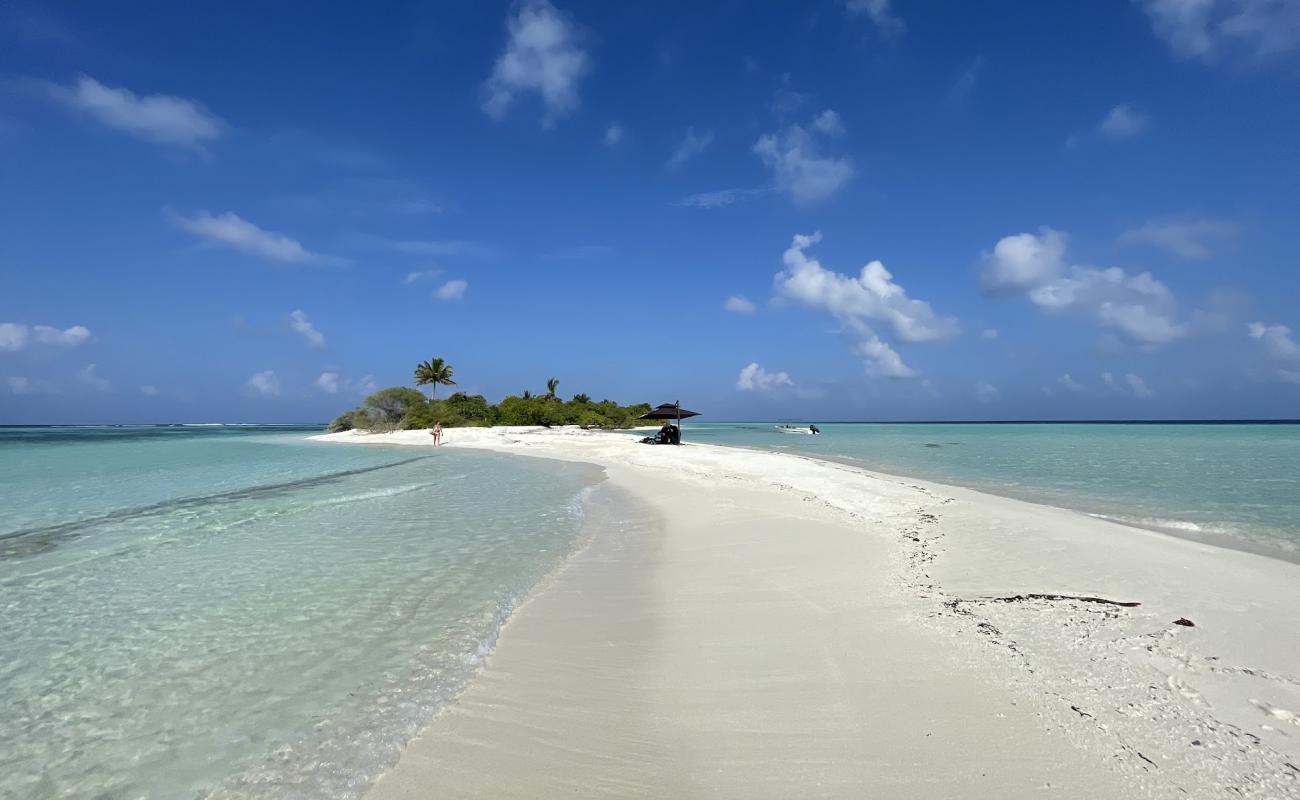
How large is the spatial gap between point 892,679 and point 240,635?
601cm

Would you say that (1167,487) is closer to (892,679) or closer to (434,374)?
(892,679)

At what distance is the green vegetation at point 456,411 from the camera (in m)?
66.6

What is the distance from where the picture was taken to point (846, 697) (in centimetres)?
396

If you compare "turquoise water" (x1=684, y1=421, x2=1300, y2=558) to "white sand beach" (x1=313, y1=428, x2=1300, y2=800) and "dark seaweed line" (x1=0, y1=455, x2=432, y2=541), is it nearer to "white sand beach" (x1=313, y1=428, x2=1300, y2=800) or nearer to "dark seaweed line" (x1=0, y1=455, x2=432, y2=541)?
"white sand beach" (x1=313, y1=428, x2=1300, y2=800)

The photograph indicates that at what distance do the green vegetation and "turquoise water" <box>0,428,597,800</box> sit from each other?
180 feet

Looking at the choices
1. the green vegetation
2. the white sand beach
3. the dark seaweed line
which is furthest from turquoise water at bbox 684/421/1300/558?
the green vegetation

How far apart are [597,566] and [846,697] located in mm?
4863

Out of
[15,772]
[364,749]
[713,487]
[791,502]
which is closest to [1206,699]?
[364,749]

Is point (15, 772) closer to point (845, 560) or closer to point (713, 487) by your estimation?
point (845, 560)

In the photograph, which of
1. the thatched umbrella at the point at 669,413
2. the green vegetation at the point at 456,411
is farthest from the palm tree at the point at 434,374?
the thatched umbrella at the point at 669,413

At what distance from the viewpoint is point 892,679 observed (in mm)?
4207

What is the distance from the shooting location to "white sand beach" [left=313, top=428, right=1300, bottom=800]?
10.1 ft

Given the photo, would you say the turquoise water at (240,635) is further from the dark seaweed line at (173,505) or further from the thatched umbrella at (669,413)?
the thatched umbrella at (669,413)

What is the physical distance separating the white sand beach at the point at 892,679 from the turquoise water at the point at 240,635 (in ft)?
1.94
